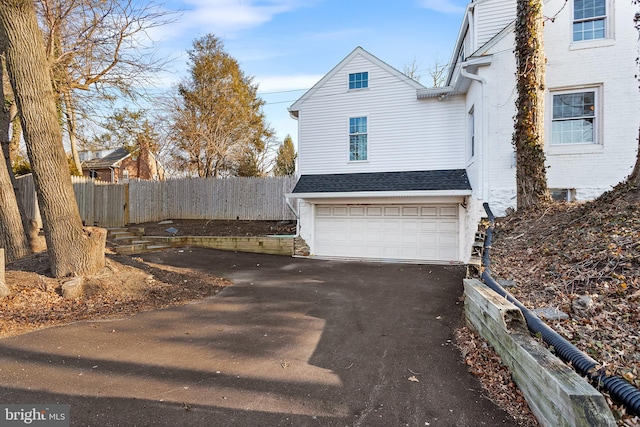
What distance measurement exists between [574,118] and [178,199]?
14711 mm

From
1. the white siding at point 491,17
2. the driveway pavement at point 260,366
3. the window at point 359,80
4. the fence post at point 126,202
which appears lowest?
the driveway pavement at point 260,366

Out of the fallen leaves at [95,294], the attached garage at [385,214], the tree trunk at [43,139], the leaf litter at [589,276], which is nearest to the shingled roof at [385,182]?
the attached garage at [385,214]

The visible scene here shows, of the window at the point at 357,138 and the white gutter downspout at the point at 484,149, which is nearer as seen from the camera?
the white gutter downspout at the point at 484,149

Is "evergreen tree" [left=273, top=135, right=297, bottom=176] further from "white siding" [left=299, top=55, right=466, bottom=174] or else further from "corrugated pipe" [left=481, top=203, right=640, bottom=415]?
"corrugated pipe" [left=481, top=203, right=640, bottom=415]

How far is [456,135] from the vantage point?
11.0 metres

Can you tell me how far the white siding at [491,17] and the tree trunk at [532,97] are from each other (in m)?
1.66

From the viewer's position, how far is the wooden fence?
14164mm

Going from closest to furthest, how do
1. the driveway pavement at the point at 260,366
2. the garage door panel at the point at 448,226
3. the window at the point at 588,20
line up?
1. the driveway pavement at the point at 260,366
2. the window at the point at 588,20
3. the garage door panel at the point at 448,226

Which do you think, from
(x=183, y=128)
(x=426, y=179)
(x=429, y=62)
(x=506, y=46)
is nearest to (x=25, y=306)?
(x=426, y=179)

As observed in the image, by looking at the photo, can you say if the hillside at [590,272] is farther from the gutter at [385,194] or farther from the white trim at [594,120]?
the gutter at [385,194]

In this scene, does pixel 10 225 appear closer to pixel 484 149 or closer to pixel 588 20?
pixel 484 149

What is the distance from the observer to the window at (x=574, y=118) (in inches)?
337

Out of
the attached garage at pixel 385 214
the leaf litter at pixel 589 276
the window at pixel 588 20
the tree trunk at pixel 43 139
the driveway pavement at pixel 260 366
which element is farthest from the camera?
the attached garage at pixel 385 214

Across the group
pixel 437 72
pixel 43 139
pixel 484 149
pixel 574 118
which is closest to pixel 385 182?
pixel 484 149
